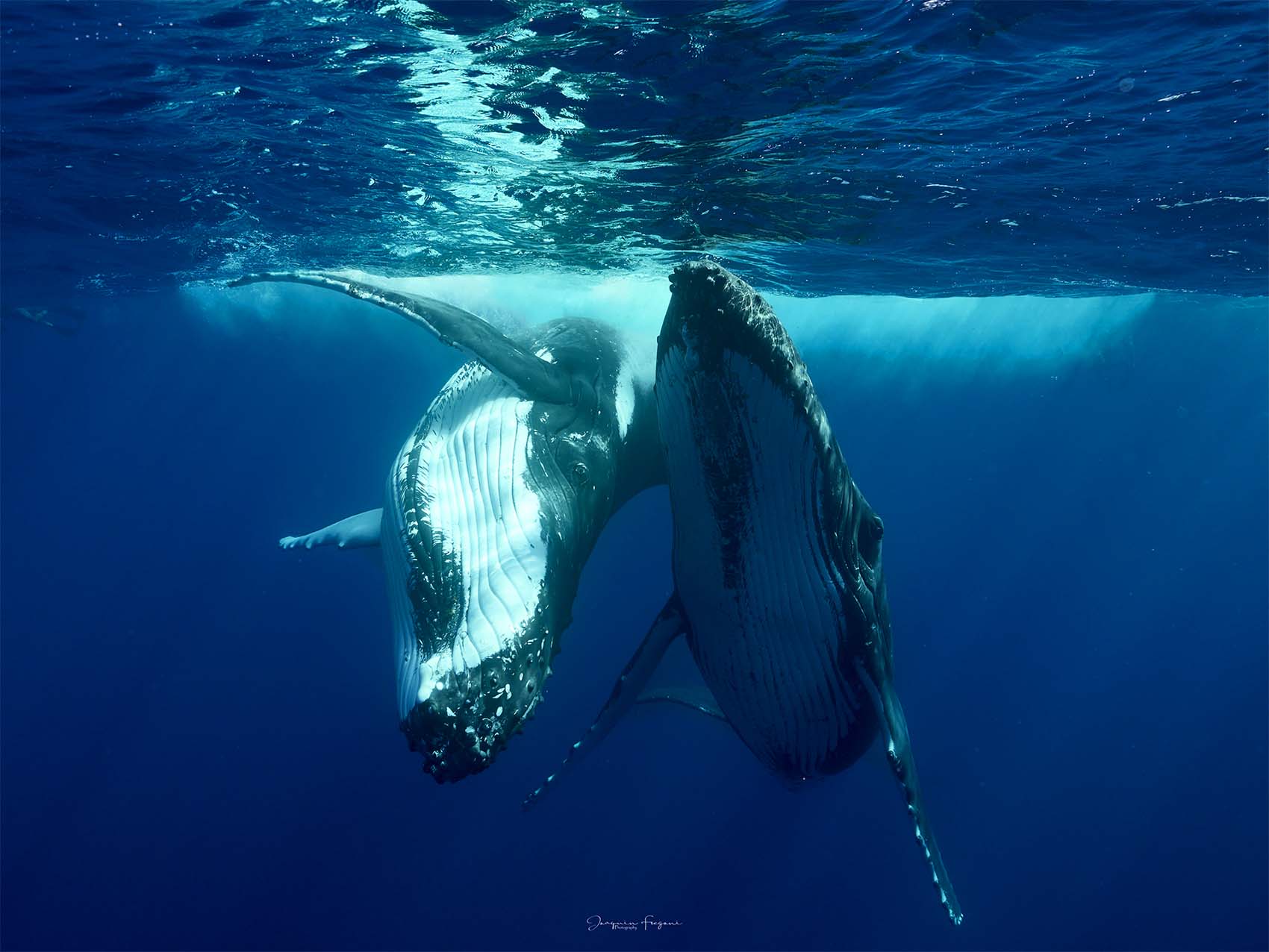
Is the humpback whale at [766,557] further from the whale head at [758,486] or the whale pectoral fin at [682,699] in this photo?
the whale pectoral fin at [682,699]

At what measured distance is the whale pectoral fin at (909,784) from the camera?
4129mm

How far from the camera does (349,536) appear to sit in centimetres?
648

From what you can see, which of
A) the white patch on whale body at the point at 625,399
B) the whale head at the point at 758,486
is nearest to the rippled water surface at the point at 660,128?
the white patch on whale body at the point at 625,399

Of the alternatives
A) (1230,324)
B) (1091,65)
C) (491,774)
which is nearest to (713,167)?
(1091,65)

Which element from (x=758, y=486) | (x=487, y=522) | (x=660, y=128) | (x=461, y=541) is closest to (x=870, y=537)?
(x=758, y=486)

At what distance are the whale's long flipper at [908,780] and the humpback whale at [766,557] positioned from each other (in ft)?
0.04

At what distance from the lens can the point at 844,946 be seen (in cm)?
2559

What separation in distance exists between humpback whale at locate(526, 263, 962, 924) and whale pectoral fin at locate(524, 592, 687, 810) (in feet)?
0.05

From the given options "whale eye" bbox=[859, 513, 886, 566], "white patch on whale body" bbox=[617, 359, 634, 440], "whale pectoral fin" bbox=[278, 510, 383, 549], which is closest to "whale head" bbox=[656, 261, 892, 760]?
"whale eye" bbox=[859, 513, 886, 566]

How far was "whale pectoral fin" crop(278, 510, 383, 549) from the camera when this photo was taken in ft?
20.8

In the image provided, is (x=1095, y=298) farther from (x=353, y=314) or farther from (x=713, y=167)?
(x=353, y=314)

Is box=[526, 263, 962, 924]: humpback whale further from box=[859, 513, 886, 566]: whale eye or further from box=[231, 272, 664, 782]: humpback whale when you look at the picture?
box=[231, 272, 664, 782]: humpback whale

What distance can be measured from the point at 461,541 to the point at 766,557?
6.28ft

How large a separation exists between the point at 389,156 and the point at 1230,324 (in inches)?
1446
